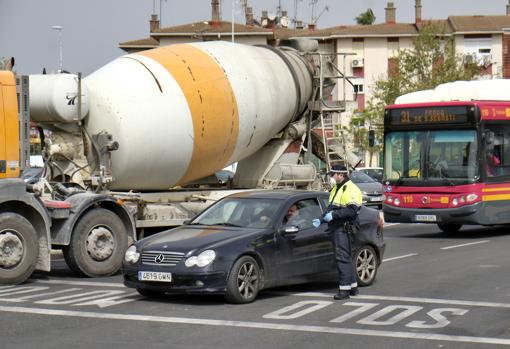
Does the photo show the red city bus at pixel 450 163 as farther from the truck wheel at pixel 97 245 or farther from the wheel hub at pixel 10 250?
the wheel hub at pixel 10 250

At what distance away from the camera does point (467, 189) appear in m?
22.2

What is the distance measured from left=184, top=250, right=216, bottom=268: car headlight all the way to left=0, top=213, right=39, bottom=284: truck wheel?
3180 mm

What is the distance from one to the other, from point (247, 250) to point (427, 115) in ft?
37.1

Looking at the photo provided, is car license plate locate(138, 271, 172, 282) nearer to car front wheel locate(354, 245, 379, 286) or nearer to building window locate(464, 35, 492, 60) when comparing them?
car front wheel locate(354, 245, 379, 286)

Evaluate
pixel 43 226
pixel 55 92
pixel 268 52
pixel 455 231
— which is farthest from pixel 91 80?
pixel 455 231

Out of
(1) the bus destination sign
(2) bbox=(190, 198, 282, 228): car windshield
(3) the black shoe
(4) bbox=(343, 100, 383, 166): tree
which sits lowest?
(3) the black shoe

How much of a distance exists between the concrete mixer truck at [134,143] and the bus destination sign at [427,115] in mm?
3686

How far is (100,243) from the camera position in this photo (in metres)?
15.5

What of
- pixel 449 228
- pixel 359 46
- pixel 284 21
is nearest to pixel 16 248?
pixel 449 228

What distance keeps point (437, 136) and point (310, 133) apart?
11.2ft

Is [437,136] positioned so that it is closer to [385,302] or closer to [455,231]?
[455,231]

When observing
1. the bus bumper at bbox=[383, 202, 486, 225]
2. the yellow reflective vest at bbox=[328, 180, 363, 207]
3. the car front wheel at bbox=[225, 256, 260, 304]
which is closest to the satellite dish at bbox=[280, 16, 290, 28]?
the bus bumper at bbox=[383, 202, 486, 225]

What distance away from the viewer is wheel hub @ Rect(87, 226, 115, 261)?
15.5 meters

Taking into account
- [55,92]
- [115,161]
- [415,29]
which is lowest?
[115,161]
